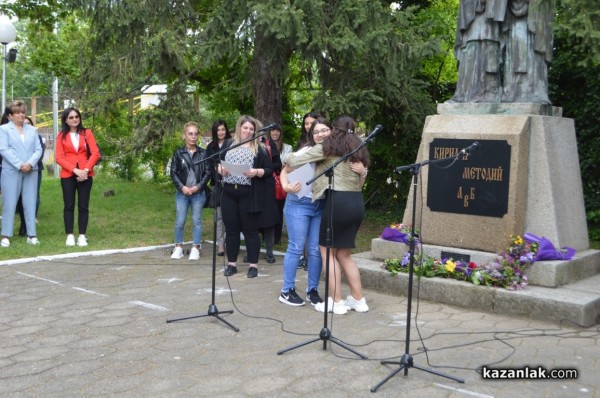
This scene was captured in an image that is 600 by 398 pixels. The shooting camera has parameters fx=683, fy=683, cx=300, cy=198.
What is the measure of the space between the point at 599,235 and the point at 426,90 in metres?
3.99

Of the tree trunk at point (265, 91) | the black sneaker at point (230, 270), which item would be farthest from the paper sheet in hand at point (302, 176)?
the tree trunk at point (265, 91)

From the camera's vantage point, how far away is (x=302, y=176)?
584 cm

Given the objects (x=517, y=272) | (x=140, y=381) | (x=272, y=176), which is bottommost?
(x=140, y=381)

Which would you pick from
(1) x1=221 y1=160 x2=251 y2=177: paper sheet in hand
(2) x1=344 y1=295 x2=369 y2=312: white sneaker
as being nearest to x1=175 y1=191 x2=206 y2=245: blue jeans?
(1) x1=221 y1=160 x2=251 y2=177: paper sheet in hand

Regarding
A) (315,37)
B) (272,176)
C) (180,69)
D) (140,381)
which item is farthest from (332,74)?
(140,381)

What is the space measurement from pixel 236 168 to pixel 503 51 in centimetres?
306

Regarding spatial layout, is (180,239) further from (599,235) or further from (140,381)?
(599,235)

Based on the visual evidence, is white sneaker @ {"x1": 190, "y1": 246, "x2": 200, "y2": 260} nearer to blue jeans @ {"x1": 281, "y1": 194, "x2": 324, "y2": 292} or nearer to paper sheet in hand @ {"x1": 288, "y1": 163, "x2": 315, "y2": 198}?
blue jeans @ {"x1": 281, "y1": 194, "x2": 324, "y2": 292}

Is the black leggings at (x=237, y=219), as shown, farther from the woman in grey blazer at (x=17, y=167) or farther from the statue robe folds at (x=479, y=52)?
the woman in grey blazer at (x=17, y=167)

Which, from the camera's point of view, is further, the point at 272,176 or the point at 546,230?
the point at 272,176

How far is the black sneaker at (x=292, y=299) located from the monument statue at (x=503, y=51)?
9.40 feet

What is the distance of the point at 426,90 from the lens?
12.4 metres

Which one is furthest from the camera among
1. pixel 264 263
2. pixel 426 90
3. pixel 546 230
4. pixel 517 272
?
pixel 426 90

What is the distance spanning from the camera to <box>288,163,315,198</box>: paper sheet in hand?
19.1 ft
